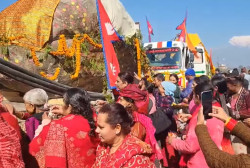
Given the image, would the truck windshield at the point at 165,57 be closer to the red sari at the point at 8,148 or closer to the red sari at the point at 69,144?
the red sari at the point at 69,144

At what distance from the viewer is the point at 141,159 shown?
2.48 m

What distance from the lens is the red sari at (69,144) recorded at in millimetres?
2873

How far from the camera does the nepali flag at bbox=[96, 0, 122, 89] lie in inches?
248

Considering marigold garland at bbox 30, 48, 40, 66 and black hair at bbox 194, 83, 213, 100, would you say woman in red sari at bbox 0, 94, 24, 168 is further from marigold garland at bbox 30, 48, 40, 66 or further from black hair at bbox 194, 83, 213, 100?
marigold garland at bbox 30, 48, 40, 66

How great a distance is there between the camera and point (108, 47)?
651cm

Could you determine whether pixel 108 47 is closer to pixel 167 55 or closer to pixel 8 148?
pixel 8 148

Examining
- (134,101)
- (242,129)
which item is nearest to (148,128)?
(134,101)

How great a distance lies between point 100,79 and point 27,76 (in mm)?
2329

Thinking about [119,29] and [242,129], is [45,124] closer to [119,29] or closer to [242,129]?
[242,129]

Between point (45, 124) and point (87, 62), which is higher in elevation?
point (87, 62)

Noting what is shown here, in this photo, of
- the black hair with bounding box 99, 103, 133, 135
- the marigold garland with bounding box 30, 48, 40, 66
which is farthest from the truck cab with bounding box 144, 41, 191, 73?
the black hair with bounding box 99, 103, 133, 135

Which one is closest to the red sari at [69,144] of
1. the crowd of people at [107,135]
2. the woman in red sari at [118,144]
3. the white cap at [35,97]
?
the crowd of people at [107,135]

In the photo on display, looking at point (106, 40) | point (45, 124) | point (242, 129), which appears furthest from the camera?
point (106, 40)

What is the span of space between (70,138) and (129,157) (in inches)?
27.2
